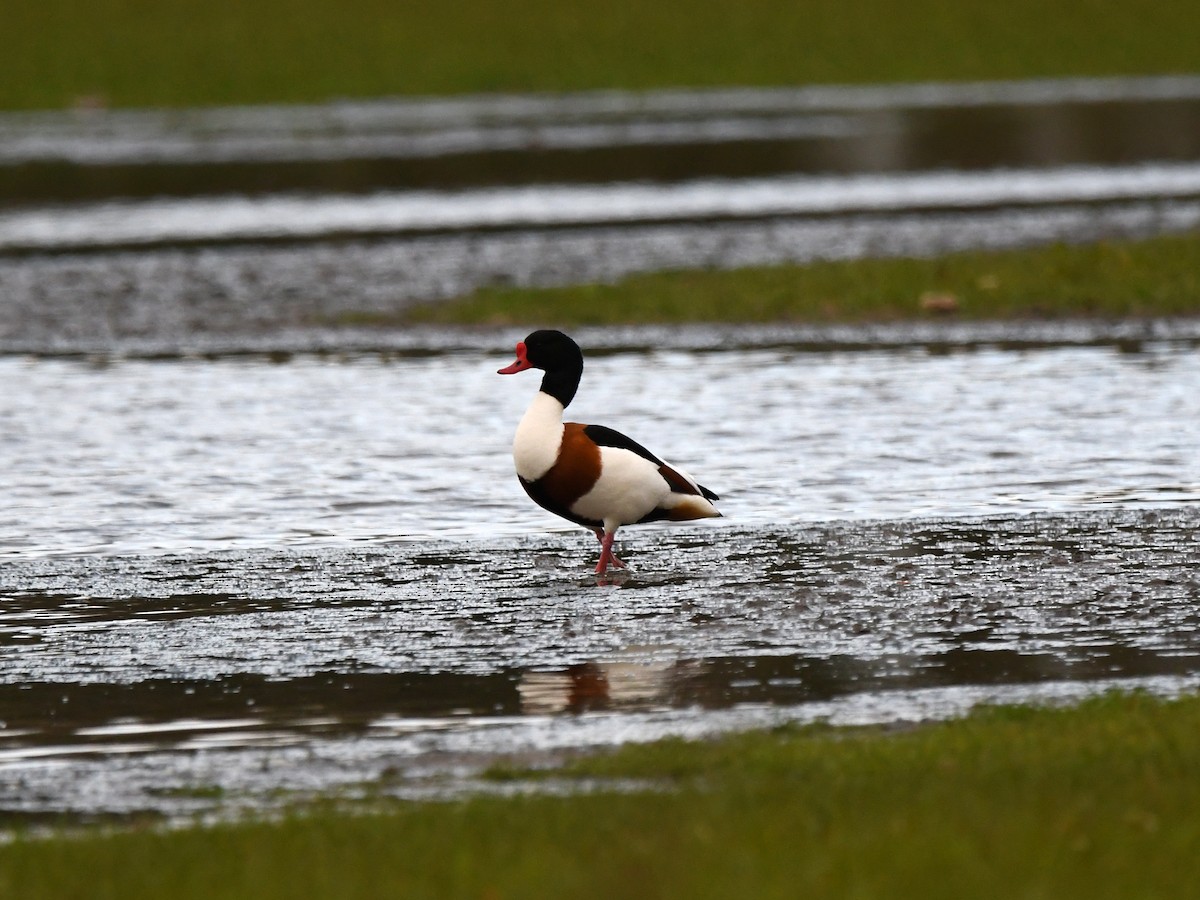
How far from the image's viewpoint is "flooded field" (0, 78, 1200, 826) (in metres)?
7.86

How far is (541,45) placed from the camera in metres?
50.4

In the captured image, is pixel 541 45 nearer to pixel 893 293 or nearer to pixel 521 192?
pixel 521 192

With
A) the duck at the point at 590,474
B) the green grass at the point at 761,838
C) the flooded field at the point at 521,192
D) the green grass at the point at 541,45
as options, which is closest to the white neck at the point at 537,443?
the duck at the point at 590,474

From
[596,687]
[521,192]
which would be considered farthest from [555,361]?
[521,192]

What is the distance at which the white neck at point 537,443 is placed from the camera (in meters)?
9.78

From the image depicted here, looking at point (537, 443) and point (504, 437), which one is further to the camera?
point (504, 437)

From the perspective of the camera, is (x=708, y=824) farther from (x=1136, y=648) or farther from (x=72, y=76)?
(x=72, y=76)

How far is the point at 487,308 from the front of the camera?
19.8m

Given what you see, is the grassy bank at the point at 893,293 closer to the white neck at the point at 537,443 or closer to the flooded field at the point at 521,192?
the flooded field at the point at 521,192

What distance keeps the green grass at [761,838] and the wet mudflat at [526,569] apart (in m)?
0.63

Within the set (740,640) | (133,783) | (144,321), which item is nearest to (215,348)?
(144,321)

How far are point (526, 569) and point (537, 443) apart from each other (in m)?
0.77

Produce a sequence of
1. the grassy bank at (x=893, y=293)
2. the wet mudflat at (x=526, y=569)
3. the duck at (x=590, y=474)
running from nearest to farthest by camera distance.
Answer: the wet mudflat at (x=526, y=569) < the duck at (x=590, y=474) < the grassy bank at (x=893, y=293)

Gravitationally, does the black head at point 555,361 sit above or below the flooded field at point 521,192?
below
